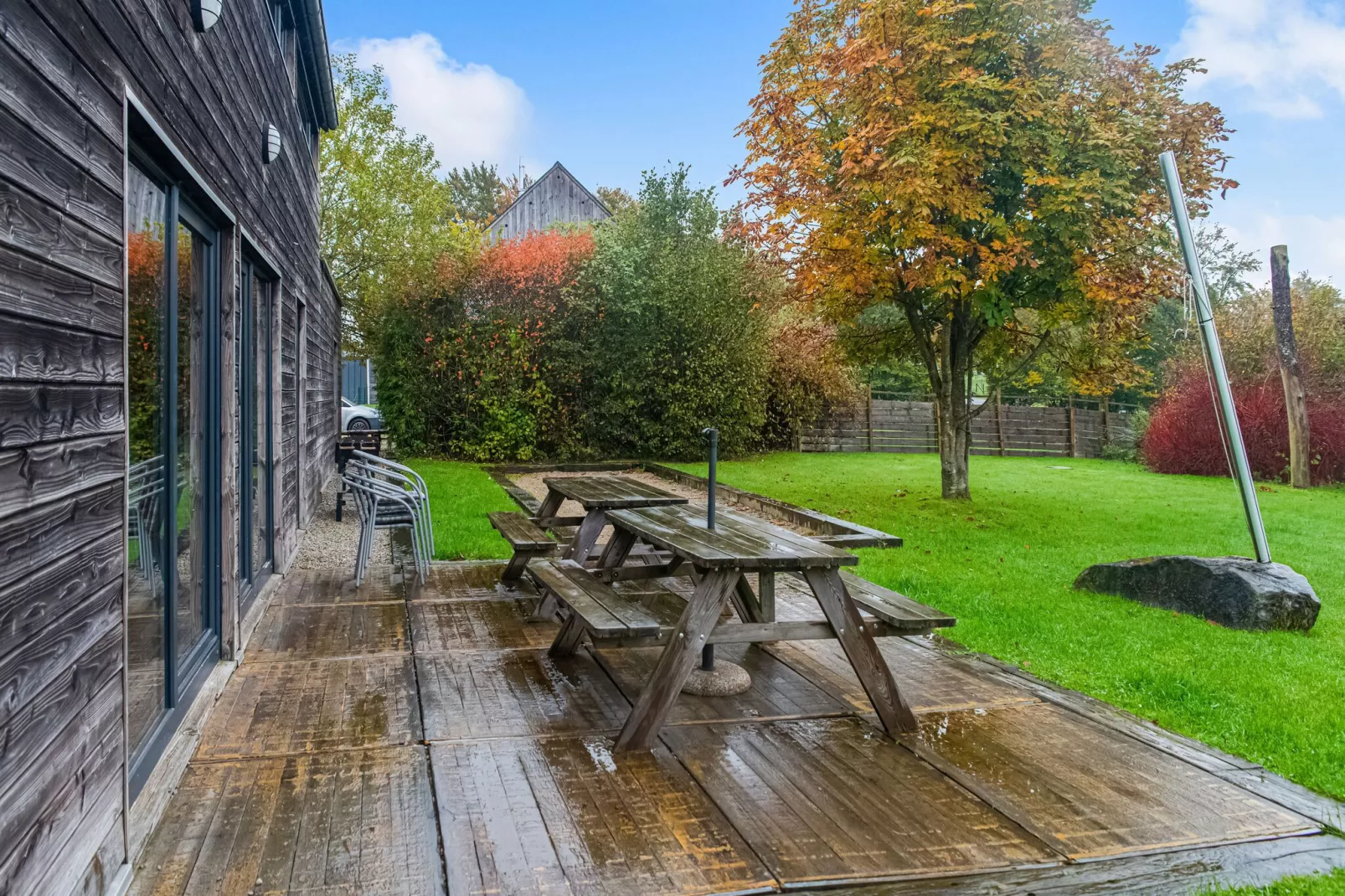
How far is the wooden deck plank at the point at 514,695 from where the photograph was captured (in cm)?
355

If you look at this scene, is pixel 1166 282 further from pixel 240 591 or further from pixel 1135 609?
pixel 240 591

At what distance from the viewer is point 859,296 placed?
11016 millimetres

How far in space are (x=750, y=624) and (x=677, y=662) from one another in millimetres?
337

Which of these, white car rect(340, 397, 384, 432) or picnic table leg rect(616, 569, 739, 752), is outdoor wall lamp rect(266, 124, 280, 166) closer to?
picnic table leg rect(616, 569, 739, 752)

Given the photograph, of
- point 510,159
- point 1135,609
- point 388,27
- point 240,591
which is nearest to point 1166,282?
point 1135,609

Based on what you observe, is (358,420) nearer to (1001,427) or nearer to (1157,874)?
(1001,427)

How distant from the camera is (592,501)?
17.5 ft

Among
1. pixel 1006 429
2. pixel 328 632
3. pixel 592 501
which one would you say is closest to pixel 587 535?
pixel 592 501

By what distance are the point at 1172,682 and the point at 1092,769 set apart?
1386 millimetres

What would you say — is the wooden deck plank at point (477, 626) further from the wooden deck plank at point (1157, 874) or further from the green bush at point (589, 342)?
the green bush at point (589, 342)

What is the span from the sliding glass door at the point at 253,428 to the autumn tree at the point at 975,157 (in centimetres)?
575

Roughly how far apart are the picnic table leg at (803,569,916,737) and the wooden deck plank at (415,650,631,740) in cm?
92

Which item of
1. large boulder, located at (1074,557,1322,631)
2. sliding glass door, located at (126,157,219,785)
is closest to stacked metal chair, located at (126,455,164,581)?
sliding glass door, located at (126,157,219,785)

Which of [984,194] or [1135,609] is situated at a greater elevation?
[984,194]
